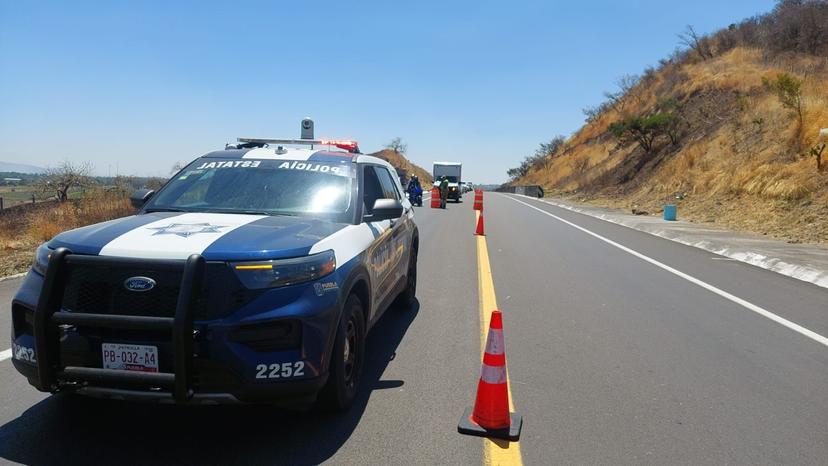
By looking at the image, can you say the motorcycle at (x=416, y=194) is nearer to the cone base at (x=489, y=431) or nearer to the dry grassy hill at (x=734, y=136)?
the dry grassy hill at (x=734, y=136)

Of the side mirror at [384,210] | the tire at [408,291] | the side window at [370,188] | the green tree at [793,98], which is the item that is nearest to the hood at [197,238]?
the side mirror at [384,210]

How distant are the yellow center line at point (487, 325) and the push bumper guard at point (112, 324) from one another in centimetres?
183

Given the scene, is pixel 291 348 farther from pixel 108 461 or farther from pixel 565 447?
pixel 565 447

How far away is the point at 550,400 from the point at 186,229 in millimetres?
2909

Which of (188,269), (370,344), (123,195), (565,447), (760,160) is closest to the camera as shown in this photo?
(188,269)

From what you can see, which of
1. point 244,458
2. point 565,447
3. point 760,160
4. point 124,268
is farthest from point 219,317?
point 760,160

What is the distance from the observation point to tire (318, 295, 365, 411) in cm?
424

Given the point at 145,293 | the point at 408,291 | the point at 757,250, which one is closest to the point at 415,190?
the point at 757,250

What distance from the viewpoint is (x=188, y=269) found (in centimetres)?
354

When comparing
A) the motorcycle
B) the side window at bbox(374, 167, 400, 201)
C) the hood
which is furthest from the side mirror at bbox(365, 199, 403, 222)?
the motorcycle

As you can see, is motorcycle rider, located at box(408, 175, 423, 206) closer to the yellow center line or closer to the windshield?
the yellow center line

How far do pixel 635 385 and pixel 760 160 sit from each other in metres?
25.5

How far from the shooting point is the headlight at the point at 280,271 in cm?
371

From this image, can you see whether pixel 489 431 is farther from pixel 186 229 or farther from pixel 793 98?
pixel 793 98
